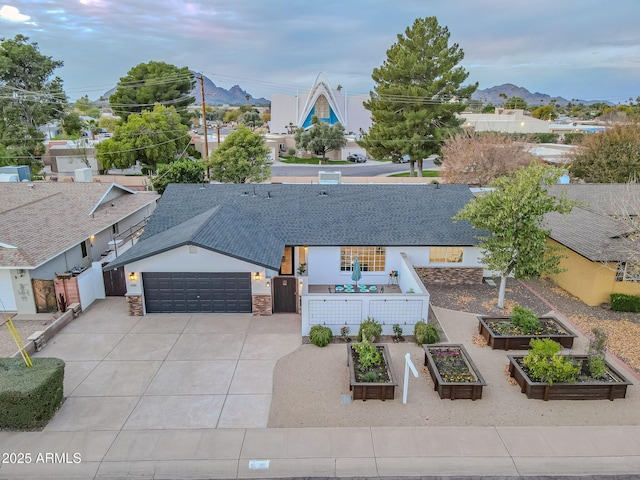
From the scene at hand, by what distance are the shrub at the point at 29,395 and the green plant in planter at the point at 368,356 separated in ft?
27.8

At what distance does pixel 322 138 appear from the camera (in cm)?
6675

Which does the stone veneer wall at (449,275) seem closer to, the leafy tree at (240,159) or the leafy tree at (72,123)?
the leafy tree at (240,159)

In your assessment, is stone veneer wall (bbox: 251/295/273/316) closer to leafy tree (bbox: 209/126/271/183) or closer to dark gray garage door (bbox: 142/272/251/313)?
dark gray garage door (bbox: 142/272/251/313)

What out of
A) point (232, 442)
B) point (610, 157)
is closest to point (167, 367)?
point (232, 442)

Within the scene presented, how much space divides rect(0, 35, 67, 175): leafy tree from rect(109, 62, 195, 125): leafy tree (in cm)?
1051

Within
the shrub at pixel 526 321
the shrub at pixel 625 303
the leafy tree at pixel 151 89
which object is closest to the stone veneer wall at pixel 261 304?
the shrub at pixel 526 321

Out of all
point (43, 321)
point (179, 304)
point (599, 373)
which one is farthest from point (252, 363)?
point (599, 373)

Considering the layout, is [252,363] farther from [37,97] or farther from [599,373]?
[37,97]

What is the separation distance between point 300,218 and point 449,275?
7.62 metres

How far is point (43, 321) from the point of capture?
16.8 m

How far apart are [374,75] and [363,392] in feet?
148

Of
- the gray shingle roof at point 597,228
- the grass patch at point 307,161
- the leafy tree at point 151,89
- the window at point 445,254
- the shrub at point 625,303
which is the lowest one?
the shrub at point 625,303

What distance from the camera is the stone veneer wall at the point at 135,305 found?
16984 mm

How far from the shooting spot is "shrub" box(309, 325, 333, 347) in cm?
1484
